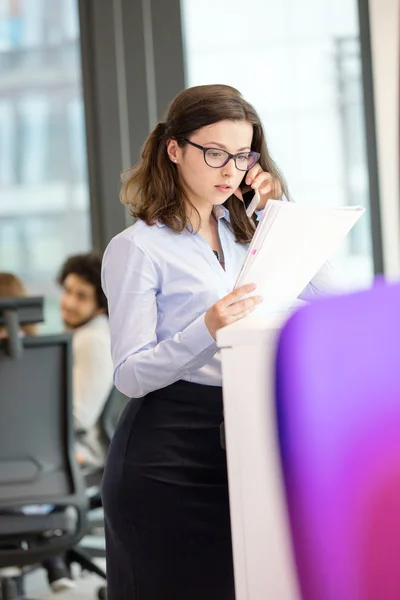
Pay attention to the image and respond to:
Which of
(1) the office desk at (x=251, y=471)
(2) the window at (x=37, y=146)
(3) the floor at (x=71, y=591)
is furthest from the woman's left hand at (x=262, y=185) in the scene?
(2) the window at (x=37, y=146)

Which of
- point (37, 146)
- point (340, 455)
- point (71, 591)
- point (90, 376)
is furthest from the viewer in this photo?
point (37, 146)

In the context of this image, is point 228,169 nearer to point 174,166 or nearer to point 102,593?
point 174,166

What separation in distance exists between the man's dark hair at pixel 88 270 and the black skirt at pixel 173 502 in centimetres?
215

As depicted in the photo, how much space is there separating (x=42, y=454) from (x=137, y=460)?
122 cm

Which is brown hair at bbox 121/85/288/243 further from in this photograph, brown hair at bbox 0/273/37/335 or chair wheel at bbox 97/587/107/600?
brown hair at bbox 0/273/37/335

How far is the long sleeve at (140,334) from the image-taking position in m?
1.53

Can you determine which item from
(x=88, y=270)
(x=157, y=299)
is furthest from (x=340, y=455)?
(x=88, y=270)

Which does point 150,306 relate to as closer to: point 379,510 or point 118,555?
point 118,555

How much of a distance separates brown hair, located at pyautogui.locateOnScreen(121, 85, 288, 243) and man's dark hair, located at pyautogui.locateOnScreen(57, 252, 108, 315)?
1947 millimetres

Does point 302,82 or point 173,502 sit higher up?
point 302,82

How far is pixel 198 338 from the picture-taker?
1.51 meters

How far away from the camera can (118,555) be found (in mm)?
1644

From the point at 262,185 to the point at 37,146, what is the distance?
281 cm

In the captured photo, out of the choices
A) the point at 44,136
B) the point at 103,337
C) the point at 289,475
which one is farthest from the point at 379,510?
the point at 44,136
